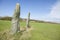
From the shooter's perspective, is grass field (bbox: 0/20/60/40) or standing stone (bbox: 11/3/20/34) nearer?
standing stone (bbox: 11/3/20/34)

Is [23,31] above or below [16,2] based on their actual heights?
below

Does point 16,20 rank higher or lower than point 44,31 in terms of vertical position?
higher

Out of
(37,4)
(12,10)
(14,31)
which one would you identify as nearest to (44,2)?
(37,4)

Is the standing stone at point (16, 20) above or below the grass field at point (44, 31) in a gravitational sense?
above

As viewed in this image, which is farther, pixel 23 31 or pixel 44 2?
pixel 44 2

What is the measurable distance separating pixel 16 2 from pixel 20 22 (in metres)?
0.49

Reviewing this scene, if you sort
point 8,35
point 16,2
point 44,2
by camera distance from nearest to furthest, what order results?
1. point 8,35
2. point 16,2
3. point 44,2

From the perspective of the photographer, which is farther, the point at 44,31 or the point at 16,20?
the point at 44,31

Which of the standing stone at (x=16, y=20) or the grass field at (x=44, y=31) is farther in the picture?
the grass field at (x=44, y=31)

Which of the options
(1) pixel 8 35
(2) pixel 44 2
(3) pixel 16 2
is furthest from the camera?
(2) pixel 44 2

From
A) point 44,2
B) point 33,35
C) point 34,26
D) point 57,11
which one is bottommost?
point 33,35

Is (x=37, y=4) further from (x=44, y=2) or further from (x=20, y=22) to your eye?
(x=20, y=22)

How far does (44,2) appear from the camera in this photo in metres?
3.48

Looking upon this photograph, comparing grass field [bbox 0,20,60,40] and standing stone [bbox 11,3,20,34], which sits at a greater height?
standing stone [bbox 11,3,20,34]
